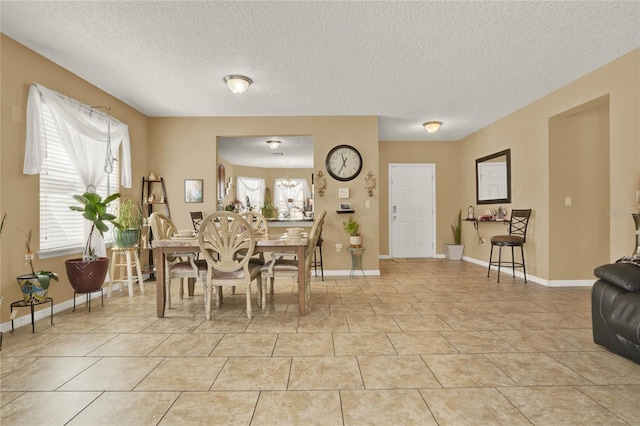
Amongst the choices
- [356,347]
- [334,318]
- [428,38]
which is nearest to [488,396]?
[356,347]

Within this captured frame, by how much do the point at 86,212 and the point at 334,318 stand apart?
2.80 m

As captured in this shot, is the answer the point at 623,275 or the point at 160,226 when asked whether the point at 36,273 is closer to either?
the point at 160,226

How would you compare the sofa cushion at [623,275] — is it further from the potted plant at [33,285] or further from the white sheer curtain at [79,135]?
the white sheer curtain at [79,135]

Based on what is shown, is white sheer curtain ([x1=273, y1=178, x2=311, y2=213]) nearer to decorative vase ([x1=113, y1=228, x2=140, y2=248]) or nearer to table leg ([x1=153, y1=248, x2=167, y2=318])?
decorative vase ([x1=113, y1=228, x2=140, y2=248])

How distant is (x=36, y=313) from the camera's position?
125 inches

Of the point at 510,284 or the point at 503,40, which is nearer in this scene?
the point at 503,40

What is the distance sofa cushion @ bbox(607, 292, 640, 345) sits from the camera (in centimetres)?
200

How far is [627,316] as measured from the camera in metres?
2.07

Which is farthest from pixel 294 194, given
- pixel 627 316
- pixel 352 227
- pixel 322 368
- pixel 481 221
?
pixel 627 316

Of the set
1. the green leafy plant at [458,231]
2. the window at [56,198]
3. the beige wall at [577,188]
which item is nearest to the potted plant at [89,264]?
the window at [56,198]

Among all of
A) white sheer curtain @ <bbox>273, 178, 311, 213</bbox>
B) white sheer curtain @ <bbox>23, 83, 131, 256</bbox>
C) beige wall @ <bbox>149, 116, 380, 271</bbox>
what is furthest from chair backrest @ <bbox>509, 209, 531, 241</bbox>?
white sheer curtain @ <bbox>273, 178, 311, 213</bbox>

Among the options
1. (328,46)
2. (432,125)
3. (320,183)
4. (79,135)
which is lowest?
(320,183)

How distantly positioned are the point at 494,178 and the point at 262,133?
4.14 m

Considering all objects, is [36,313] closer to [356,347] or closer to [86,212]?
[86,212]
